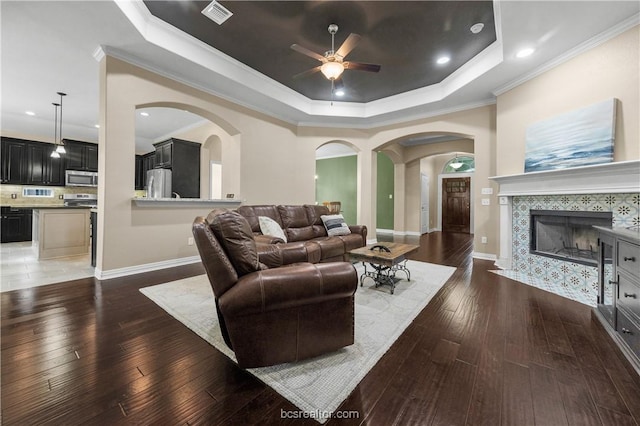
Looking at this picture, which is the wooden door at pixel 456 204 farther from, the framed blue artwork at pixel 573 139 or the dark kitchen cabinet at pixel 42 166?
the dark kitchen cabinet at pixel 42 166

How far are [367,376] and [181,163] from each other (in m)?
6.08

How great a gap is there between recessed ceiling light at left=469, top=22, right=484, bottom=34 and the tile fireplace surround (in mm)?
2017

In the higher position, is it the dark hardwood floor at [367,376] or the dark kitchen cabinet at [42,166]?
the dark kitchen cabinet at [42,166]

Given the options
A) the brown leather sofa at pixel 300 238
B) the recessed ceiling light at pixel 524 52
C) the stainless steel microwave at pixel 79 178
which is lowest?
the brown leather sofa at pixel 300 238

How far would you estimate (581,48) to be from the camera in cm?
305

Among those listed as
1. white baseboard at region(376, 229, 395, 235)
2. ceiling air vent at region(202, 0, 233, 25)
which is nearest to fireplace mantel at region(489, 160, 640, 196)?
ceiling air vent at region(202, 0, 233, 25)

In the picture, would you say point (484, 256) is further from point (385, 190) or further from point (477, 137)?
point (385, 190)

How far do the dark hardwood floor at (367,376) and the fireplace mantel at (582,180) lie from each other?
54.8 inches

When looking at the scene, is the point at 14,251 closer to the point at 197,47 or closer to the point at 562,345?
the point at 197,47

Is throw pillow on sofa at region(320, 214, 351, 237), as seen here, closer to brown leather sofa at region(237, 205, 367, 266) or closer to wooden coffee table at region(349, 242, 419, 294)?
brown leather sofa at region(237, 205, 367, 266)

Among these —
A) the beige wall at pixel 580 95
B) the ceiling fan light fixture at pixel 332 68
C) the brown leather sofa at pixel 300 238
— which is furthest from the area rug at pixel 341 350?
the ceiling fan light fixture at pixel 332 68

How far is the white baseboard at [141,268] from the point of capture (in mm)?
3315

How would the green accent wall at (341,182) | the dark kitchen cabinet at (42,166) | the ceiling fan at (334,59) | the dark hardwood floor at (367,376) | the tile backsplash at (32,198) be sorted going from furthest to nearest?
the green accent wall at (341,182) → the dark kitchen cabinet at (42,166) → the tile backsplash at (32,198) → the ceiling fan at (334,59) → the dark hardwood floor at (367,376)

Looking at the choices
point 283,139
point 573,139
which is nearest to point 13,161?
point 283,139
